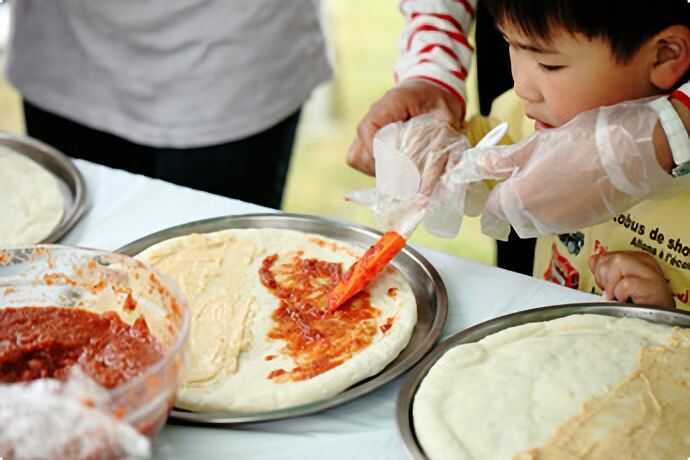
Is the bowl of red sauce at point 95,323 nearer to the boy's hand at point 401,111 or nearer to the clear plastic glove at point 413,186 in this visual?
the clear plastic glove at point 413,186

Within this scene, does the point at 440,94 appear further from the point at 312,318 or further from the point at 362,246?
the point at 312,318

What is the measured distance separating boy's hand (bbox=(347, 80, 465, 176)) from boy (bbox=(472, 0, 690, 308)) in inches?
10.5

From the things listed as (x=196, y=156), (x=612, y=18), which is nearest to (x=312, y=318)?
(x=612, y=18)

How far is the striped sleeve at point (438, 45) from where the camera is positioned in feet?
5.55

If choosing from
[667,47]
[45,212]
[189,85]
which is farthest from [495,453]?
[189,85]

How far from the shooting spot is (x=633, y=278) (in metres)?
1.40

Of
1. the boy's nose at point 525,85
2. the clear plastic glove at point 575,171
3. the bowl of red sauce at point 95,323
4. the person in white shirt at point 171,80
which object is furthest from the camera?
the person in white shirt at point 171,80

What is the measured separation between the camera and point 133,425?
0.90 metres

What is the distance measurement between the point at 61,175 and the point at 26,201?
0.14 m

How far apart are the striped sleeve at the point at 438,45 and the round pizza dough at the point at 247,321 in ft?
1.37

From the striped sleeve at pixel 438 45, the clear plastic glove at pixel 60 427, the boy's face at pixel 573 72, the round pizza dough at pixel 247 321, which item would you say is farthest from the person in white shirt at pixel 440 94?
the clear plastic glove at pixel 60 427

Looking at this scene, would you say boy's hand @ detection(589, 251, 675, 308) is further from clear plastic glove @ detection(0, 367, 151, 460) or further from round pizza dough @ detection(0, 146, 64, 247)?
round pizza dough @ detection(0, 146, 64, 247)

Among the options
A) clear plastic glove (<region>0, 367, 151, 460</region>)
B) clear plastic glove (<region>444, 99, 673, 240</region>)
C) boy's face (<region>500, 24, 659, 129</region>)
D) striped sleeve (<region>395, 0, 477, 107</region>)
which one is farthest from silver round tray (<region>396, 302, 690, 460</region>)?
striped sleeve (<region>395, 0, 477, 107</region>)

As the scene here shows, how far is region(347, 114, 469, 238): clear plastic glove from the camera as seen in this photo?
4.50 feet
